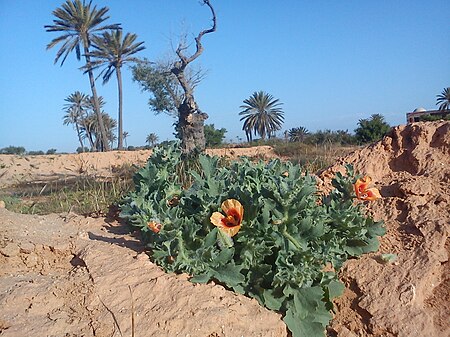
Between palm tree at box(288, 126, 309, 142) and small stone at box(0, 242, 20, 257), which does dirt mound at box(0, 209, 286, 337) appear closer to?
small stone at box(0, 242, 20, 257)

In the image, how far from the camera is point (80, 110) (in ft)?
137

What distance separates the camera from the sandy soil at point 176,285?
6.55ft

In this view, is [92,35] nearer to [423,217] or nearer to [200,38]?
[200,38]

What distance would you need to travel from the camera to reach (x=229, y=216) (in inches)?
94.3

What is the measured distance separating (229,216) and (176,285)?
0.45 m

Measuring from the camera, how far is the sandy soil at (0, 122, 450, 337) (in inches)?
78.6

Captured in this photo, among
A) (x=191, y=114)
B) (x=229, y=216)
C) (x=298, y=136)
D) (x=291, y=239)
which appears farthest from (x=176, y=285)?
(x=298, y=136)

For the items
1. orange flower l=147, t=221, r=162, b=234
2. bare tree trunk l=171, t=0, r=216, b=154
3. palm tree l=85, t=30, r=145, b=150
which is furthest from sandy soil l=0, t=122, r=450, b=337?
palm tree l=85, t=30, r=145, b=150

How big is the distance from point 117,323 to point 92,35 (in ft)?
95.0

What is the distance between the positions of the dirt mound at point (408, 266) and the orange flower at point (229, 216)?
2.46 feet

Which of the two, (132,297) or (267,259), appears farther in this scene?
(267,259)

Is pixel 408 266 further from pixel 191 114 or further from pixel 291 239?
pixel 191 114

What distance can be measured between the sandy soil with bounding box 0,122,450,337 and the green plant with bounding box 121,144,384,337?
0.33 feet

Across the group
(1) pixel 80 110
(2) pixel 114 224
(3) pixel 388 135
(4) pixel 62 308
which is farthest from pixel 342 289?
(1) pixel 80 110
